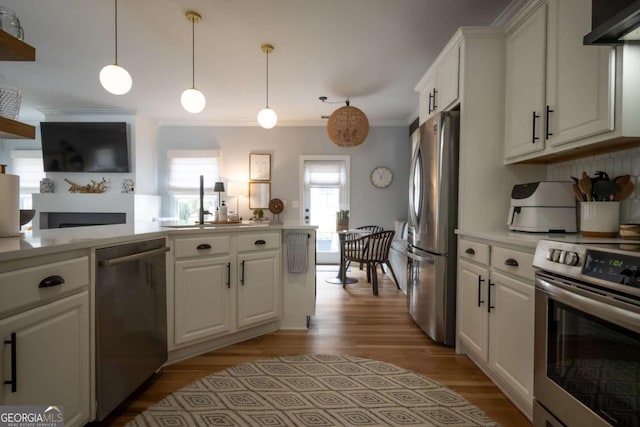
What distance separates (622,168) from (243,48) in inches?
125

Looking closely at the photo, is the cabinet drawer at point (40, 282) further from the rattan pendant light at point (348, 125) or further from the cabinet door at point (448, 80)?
the rattan pendant light at point (348, 125)

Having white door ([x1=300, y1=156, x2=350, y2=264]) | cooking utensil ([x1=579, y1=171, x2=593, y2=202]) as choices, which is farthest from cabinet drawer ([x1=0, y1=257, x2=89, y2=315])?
white door ([x1=300, y1=156, x2=350, y2=264])

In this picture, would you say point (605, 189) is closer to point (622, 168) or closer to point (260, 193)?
point (622, 168)

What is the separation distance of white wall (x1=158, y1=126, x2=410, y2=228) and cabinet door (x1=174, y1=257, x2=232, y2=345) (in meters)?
3.64

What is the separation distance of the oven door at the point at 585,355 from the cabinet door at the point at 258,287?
5.98 feet

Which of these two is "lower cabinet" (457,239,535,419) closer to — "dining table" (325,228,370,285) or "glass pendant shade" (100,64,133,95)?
"dining table" (325,228,370,285)

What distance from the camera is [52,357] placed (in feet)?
3.86

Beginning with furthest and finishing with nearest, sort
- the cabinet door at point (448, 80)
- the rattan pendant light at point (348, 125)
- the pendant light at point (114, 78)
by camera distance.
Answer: the rattan pendant light at point (348, 125)
the cabinet door at point (448, 80)
the pendant light at point (114, 78)

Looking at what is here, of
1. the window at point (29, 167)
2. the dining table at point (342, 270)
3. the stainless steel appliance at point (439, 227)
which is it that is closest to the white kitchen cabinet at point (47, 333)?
the stainless steel appliance at point (439, 227)

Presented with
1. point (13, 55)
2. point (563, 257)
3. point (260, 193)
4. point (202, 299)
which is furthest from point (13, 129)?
point (260, 193)

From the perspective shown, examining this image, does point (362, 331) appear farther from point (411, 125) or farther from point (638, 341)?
point (411, 125)

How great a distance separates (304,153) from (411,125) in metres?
2.03

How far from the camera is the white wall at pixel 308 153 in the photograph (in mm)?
5855

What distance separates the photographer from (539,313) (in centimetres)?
135
